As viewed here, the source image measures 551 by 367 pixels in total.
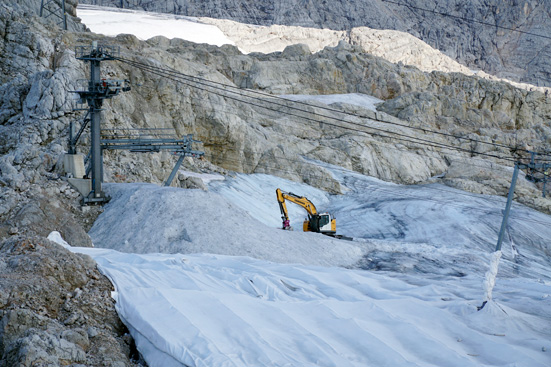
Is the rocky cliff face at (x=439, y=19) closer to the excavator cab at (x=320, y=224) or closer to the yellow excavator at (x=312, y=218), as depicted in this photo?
the yellow excavator at (x=312, y=218)

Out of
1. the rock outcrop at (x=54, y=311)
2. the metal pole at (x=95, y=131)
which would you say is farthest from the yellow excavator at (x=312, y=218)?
the rock outcrop at (x=54, y=311)

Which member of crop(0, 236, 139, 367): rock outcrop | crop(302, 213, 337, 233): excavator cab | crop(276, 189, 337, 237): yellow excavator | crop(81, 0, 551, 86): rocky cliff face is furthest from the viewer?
crop(81, 0, 551, 86): rocky cliff face

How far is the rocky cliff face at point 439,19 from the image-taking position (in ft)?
338

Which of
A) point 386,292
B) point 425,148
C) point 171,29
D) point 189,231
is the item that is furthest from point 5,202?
point 171,29

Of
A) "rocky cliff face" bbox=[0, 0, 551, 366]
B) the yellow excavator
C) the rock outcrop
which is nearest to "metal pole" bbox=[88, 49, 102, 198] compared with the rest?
"rocky cliff face" bbox=[0, 0, 551, 366]

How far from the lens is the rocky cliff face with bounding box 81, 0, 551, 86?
103m

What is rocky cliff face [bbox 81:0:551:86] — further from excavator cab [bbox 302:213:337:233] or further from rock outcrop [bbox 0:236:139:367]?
rock outcrop [bbox 0:236:139:367]

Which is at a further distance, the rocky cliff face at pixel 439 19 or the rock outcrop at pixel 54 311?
the rocky cliff face at pixel 439 19

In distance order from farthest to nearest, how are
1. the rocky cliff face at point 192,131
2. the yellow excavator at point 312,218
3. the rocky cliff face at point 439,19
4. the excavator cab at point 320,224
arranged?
the rocky cliff face at point 439,19
the excavator cab at point 320,224
the yellow excavator at point 312,218
the rocky cliff face at point 192,131

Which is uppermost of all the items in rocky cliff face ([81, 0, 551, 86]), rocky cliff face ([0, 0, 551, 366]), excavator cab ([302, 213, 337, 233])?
rocky cliff face ([81, 0, 551, 86])

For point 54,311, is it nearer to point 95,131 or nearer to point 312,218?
point 95,131

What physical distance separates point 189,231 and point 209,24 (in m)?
87.8

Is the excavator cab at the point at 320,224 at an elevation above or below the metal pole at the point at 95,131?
below

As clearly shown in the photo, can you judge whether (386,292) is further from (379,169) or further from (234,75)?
(234,75)
